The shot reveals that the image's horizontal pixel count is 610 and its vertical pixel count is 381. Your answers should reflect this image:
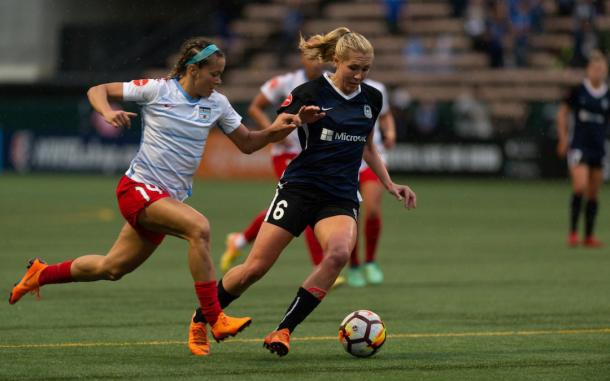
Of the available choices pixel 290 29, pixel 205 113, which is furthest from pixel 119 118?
pixel 290 29

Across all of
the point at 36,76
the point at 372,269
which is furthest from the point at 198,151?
the point at 36,76

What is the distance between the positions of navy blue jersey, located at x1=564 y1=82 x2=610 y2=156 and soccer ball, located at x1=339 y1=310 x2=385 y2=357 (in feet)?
31.1

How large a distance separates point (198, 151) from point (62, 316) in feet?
7.95

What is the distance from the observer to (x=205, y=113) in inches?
331

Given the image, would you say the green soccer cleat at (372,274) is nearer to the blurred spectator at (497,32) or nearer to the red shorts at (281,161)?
the red shorts at (281,161)

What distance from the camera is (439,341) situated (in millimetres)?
8734

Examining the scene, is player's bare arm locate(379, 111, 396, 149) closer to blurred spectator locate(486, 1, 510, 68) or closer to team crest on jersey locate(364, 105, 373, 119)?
team crest on jersey locate(364, 105, 373, 119)

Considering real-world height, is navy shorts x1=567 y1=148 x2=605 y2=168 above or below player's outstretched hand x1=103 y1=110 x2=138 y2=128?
below

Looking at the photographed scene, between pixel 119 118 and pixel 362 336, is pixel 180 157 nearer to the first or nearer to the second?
pixel 119 118

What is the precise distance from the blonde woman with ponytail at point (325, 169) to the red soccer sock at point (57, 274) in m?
1.29

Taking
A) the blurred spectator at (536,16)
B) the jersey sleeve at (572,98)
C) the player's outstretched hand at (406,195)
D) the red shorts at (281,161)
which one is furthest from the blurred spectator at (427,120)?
the player's outstretched hand at (406,195)

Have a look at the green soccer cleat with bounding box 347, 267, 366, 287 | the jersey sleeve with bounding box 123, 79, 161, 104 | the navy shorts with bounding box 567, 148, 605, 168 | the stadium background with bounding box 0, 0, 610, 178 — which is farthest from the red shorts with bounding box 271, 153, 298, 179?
the stadium background with bounding box 0, 0, 610, 178

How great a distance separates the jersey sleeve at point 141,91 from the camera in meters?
8.31

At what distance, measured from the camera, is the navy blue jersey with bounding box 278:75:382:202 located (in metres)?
8.27
